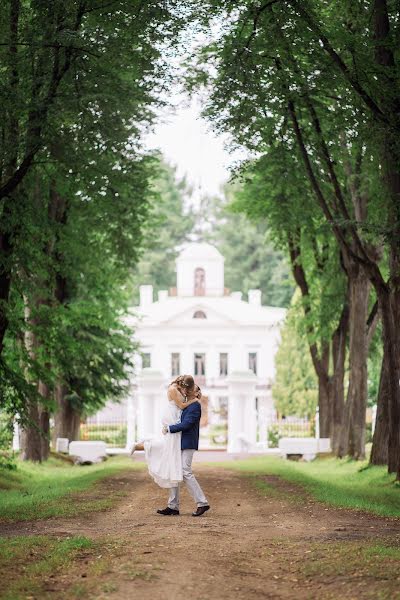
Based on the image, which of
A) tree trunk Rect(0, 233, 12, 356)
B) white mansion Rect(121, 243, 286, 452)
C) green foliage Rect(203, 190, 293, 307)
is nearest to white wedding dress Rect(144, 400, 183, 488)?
tree trunk Rect(0, 233, 12, 356)

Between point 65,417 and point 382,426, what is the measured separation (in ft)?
50.1

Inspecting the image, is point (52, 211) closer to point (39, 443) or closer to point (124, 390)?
point (39, 443)

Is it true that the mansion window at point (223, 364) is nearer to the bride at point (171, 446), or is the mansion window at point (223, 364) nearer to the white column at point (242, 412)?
the white column at point (242, 412)

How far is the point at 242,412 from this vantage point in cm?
4338

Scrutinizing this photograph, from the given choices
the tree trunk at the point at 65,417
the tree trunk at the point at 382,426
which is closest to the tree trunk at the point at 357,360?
the tree trunk at the point at 382,426

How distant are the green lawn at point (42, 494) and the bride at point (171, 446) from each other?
134 centimetres

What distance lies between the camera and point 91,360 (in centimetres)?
3200

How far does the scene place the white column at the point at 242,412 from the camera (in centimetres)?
4300

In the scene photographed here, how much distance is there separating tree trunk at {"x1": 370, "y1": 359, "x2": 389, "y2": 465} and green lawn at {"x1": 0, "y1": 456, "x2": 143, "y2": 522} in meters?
5.33

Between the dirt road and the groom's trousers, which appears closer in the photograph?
the dirt road

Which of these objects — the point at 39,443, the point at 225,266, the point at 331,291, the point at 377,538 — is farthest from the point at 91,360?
the point at 225,266

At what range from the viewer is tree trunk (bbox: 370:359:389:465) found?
63.1ft

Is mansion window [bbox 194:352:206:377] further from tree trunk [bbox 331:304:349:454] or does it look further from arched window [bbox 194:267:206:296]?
tree trunk [bbox 331:304:349:454]

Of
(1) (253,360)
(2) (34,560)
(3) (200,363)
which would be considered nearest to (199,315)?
(3) (200,363)
